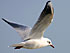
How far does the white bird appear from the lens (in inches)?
447

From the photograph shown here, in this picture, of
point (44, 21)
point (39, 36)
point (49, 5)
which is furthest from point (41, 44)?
point (49, 5)

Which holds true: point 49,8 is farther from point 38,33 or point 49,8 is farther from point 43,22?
point 38,33

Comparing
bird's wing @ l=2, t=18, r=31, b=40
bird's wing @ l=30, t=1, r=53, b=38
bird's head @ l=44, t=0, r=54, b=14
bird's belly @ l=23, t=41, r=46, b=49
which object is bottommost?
bird's belly @ l=23, t=41, r=46, b=49

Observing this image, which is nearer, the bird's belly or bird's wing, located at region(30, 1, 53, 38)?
bird's wing, located at region(30, 1, 53, 38)

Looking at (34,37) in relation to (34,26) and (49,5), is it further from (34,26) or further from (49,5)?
(49,5)

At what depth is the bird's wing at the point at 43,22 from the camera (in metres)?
11.2

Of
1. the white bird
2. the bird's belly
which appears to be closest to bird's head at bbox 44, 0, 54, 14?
the white bird

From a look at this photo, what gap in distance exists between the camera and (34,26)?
1194cm

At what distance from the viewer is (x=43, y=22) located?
1166 cm

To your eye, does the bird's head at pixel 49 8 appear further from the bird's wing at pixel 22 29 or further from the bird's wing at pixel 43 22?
the bird's wing at pixel 22 29

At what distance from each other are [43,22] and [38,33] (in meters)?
0.79

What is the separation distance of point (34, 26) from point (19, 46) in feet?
3.23

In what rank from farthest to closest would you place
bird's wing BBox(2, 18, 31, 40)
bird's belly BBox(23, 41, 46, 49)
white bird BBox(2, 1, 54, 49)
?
bird's wing BBox(2, 18, 31, 40)
bird's belly BBox(23, 41, 46, 49)
white bird BBox(2, 1, 54, 49)

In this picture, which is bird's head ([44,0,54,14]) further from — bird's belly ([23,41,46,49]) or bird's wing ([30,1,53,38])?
bird's belly ([23,41,46,49])
